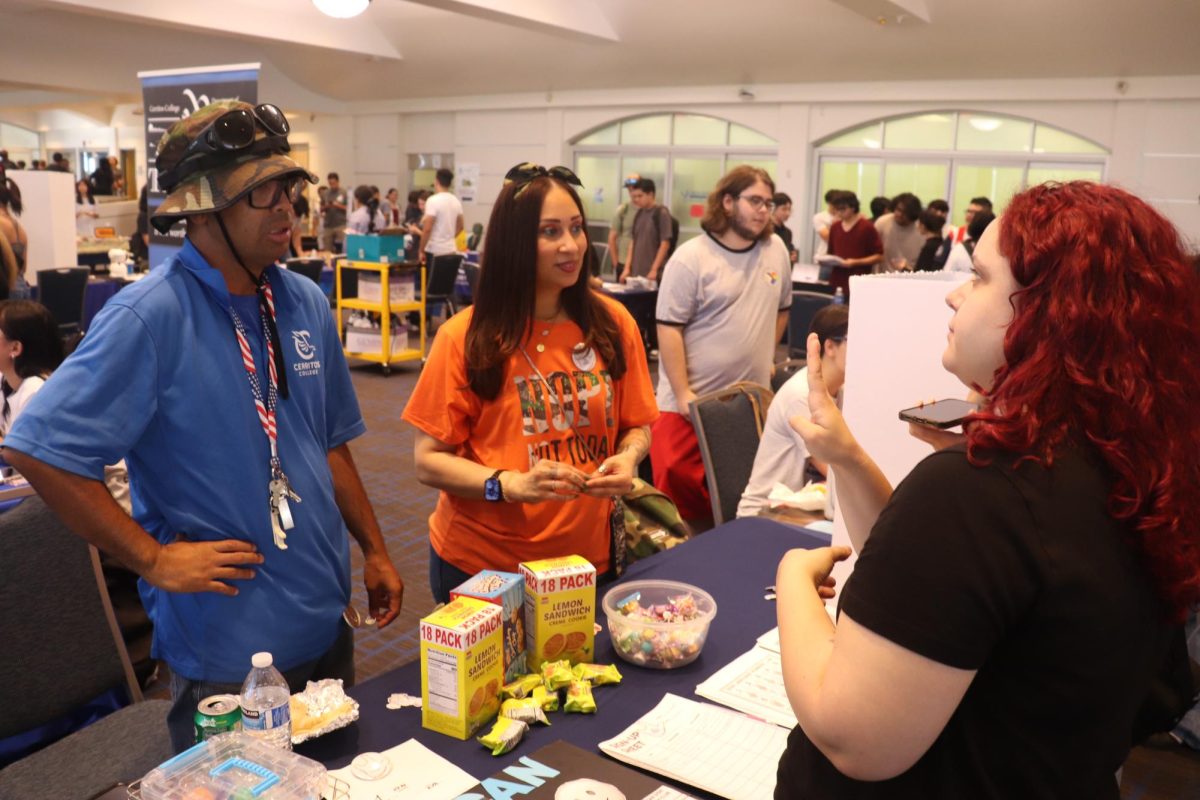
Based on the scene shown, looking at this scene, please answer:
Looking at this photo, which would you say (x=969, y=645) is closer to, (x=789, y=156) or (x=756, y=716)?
(x=756, y=716)

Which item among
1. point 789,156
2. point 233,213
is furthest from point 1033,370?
point 789,156

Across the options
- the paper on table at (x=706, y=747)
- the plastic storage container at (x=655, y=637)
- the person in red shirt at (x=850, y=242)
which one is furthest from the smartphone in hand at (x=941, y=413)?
the person in red shirt at (x=850, y=242)

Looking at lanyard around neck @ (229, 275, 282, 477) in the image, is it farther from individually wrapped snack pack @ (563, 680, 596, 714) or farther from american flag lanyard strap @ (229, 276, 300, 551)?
individually wrapped snack pack @ (563, 680, 596, 714)

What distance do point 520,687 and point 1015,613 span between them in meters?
0.86

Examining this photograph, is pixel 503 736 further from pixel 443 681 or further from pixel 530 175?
pixel 530 175

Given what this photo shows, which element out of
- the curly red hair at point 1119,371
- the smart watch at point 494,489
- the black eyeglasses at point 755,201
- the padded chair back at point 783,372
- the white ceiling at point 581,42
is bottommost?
the padded chair back at point 783,372

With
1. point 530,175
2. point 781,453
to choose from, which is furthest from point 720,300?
point 530,175

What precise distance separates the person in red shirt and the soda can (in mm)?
7470

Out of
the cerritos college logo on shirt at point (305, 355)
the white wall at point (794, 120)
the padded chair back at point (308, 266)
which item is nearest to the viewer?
the cerritos college logo on shirt at point (305, 355)

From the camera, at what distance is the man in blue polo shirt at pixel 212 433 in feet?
4.48

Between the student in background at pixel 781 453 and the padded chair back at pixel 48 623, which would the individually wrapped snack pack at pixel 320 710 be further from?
the student in background at pixel 781 453

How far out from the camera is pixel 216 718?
120 centimetres

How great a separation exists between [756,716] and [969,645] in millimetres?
756

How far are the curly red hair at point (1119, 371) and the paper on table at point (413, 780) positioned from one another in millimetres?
827
